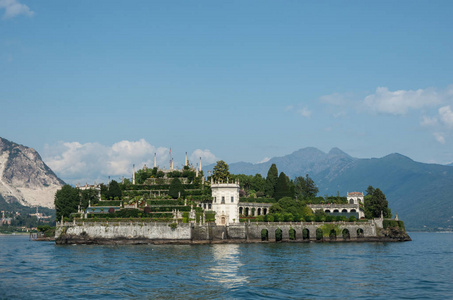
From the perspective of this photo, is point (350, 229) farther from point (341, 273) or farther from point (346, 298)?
point (346, 298)

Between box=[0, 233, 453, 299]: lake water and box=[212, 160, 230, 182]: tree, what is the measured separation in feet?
175

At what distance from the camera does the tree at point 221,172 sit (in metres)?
154

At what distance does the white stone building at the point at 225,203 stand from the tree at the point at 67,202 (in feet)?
140

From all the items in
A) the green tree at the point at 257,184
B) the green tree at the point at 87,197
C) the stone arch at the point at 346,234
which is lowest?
the stone arch at the point at 346,234

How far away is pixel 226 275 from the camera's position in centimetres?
6988

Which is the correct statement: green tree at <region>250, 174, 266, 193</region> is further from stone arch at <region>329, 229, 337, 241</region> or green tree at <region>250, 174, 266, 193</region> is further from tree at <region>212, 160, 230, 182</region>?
stone arch at <region>329, 229, 337, 241</region>

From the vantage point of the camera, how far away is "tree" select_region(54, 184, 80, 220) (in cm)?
14989

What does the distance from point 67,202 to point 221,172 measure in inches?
1776

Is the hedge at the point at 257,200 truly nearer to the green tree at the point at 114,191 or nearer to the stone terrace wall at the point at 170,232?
the stone terrace wall at the point at 170,232

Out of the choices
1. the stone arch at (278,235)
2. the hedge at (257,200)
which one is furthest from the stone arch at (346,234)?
the hedge at (257,200)

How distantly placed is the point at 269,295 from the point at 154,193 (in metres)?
98.6

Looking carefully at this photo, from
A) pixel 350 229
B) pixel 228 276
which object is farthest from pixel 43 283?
pixel 350 229

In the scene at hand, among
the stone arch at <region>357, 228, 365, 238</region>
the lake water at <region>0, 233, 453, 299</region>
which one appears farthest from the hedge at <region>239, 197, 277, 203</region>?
Result: the lake water at <region>0, 233, 453, 299</region>

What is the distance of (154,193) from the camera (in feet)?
501
